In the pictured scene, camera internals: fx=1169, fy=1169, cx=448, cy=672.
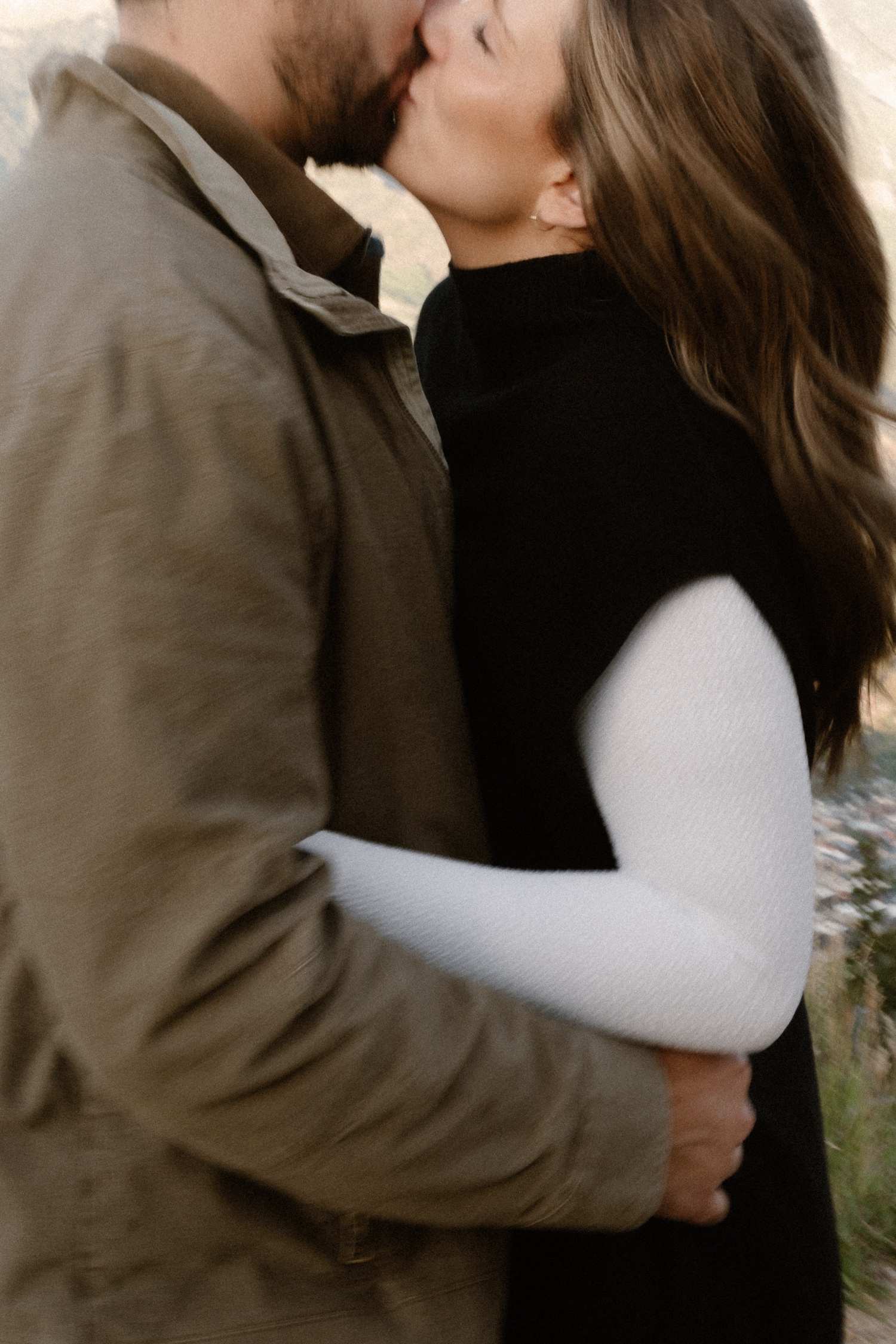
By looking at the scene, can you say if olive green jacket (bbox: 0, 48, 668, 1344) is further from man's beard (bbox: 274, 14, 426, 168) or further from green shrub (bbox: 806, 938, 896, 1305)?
green shrub (bbox: 806, 938, 896, 1305)

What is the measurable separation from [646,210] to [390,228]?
17.9 feet

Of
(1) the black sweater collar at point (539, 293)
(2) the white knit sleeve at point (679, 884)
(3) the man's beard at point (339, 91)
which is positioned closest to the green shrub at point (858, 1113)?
(2) the white knit sleeve at point (679, 884)

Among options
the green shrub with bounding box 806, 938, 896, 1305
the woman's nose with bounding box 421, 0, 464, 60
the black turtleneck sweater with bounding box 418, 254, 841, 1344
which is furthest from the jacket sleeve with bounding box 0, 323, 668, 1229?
the green shrub with bounding box 806, 938, 896, 1305

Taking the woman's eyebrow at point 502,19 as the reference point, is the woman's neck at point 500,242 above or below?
below

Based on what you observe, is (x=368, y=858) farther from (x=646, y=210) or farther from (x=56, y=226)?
(x=646, y=210)

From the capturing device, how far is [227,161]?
1223 millimetres

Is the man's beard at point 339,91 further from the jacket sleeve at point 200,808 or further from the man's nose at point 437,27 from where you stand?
the jacket sleeve at point 200,808

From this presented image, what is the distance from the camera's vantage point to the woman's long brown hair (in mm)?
1324

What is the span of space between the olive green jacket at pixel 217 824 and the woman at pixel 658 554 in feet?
0.35

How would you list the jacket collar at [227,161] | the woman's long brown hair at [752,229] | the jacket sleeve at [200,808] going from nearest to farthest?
the jacket sleeve at [200,808] → the jacket collar at [227,161] → the woman's long brown hair at [752,229]

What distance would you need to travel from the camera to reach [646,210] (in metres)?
1.35

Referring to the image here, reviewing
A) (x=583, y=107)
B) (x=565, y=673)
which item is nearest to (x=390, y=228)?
(x=583, y=107)

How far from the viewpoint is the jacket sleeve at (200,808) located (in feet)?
2.61

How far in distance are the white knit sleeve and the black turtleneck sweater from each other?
6 centimetres
